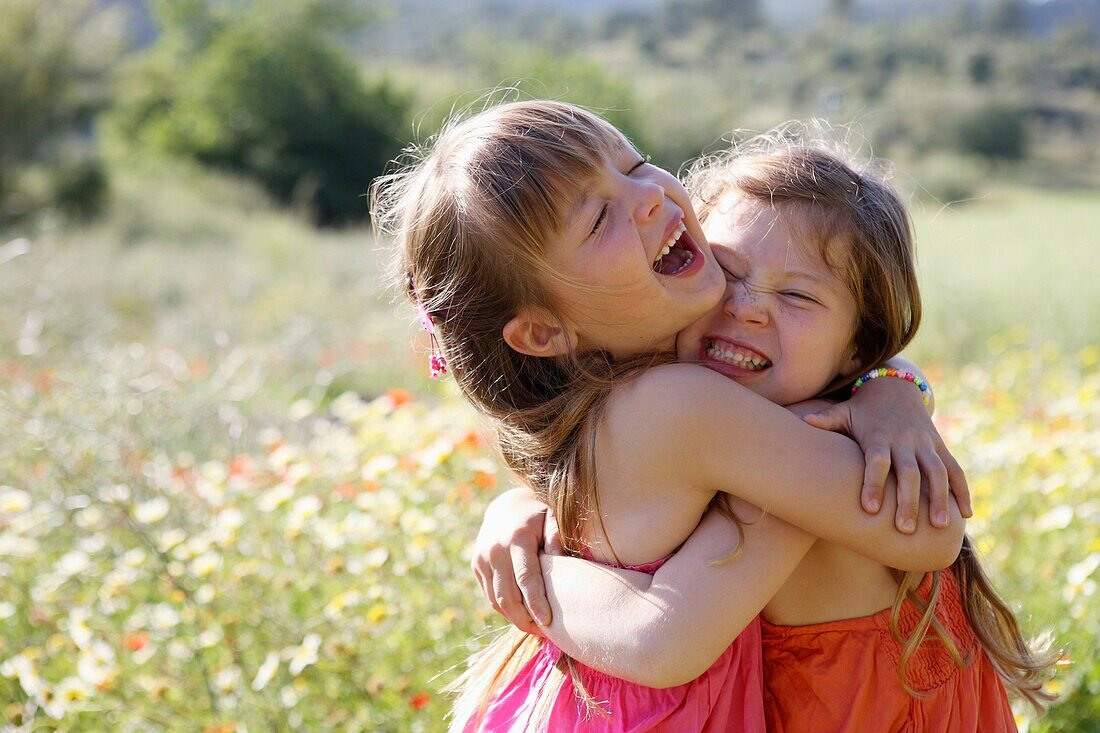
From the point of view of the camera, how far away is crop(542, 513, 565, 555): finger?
1549 millimetres

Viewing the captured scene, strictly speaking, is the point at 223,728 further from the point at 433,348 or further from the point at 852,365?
the point at 852,365

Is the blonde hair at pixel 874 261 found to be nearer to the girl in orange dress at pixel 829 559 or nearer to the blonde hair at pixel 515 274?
the girl in orange dress at pixel 829 559

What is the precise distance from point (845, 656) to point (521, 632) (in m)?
→ 0.53

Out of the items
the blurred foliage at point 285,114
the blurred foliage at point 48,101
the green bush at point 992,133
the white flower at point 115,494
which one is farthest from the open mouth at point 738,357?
the green bush at point 992,133

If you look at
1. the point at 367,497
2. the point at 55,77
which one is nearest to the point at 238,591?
the point at 367,497

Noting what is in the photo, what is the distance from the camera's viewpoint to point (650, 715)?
1397 mm

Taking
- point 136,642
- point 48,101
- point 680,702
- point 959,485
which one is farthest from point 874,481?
point 48,101

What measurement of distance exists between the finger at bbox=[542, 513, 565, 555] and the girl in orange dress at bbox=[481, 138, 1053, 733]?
4cm

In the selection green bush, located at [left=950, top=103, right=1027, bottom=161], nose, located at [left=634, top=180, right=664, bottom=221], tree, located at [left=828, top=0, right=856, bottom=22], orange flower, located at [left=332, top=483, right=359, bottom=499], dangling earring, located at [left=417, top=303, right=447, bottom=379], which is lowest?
green bush, located at [left=950, top=103, right=1027, bottom=161]

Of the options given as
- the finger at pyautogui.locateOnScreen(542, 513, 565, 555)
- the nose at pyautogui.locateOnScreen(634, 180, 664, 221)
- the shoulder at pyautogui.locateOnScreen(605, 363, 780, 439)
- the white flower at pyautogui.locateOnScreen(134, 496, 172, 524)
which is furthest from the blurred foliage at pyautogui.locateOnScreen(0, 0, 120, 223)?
the shoulder at pyautogui.locateOnScreen(605, 363, 780, 439)

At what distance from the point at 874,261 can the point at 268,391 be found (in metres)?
4.68

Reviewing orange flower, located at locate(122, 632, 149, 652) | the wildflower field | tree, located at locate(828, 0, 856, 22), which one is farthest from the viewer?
tree, located at locate(828, 0, 856, 22)

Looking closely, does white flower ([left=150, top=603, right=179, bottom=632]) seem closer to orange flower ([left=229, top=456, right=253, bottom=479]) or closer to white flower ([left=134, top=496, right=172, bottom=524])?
white flower ([left=134, top=496, right=172, bottom=524])

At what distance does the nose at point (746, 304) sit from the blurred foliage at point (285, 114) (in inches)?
654
